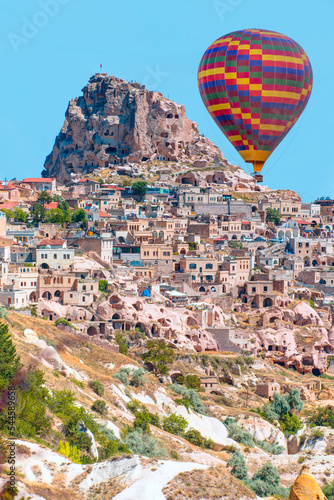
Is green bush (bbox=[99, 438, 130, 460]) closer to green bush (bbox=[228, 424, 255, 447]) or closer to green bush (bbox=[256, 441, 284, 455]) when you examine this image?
green bush (bbox=[228, 424, 255, 447])

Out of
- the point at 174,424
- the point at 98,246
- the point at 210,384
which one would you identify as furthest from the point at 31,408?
the point at 98,246

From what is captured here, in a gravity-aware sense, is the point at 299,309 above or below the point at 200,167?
below

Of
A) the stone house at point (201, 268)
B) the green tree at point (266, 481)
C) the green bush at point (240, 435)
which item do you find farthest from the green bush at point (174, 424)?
the stone house at point (201, 268)

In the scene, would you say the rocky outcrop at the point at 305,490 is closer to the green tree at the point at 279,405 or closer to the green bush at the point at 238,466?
the green bush at the point at 238,466

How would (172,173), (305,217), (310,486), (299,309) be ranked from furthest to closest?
(172,173) < (305,217) < (299,309) < (310,486)

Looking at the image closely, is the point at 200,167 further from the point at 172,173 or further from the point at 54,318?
the point at 54,318

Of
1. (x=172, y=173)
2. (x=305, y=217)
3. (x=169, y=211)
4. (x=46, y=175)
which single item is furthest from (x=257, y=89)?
(x=46, y=175)

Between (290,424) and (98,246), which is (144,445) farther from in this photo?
(98,246)
